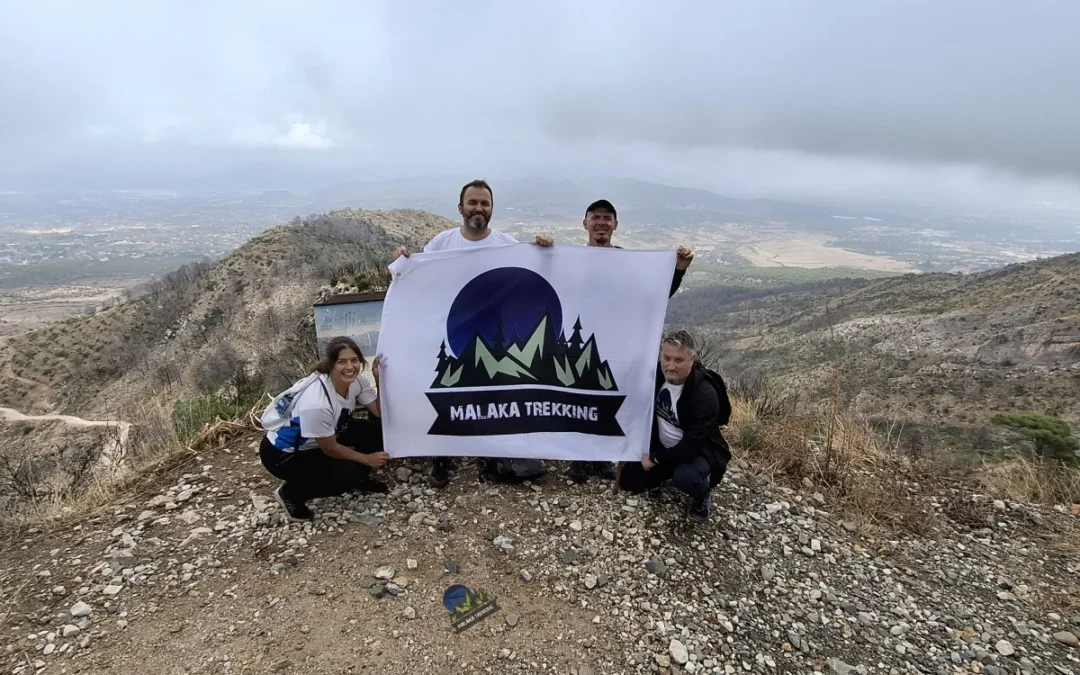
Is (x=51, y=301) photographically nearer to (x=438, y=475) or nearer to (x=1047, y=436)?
(x=438, y=475)

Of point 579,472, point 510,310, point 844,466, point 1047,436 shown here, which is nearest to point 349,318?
point 510,310

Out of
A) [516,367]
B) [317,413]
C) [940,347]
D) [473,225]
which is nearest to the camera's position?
[317,413]

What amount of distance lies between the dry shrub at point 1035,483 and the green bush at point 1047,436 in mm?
2124

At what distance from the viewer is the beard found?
15.3ft

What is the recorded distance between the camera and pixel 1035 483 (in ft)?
17.1

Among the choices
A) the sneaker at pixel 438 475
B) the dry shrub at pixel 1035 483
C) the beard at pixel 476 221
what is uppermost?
the beard at pixel 476 221

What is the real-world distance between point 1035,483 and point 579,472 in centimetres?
467

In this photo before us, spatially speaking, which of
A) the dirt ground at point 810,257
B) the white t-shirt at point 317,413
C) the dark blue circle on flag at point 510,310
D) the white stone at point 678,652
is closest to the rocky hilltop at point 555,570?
the white stone at point 678,652

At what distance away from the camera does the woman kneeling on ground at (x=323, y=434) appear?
3855mm

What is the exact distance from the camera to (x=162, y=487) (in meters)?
4.56

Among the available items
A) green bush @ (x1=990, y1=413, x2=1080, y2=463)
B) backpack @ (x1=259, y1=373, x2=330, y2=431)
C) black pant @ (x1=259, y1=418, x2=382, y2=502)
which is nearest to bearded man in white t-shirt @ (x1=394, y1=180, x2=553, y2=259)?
backpack @ (x1=259, y1=373, x2=330, y2=431)

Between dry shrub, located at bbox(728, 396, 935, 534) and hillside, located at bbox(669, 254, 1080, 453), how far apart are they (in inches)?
186

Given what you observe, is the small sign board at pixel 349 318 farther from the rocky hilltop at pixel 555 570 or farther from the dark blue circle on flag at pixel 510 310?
the dark blue circle on flag at pixel 510 310

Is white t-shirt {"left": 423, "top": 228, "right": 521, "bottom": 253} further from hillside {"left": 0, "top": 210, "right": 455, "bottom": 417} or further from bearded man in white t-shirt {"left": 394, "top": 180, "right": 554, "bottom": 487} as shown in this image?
hillside {"left": 0, "top": 210, "right": 455, "bottom": 417}
